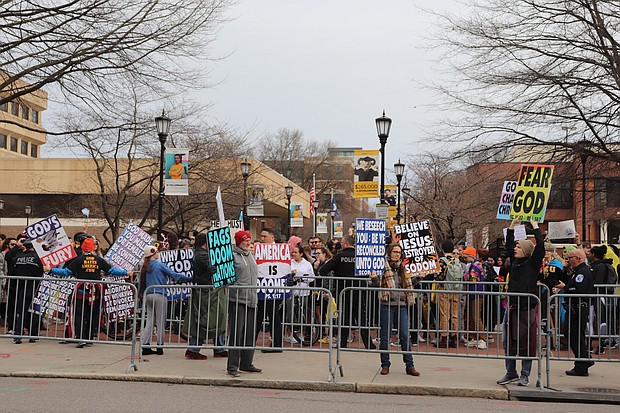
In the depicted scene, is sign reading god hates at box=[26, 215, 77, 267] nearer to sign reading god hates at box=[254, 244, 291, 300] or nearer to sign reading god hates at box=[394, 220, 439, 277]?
sign reading god hates at box=[254, 244, 291, 300]

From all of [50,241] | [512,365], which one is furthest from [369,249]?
[50,241]

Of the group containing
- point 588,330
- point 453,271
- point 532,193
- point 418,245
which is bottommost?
point 588,330

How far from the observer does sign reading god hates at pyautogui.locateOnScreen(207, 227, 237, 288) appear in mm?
10352

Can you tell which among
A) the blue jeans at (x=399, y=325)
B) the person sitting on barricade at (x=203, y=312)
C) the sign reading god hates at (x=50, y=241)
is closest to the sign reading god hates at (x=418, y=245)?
the blue jeans at (x=399, y=325)

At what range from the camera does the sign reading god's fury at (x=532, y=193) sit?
12227 mm

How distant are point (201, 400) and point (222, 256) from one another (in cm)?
227

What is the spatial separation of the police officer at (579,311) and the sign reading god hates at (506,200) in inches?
96.6

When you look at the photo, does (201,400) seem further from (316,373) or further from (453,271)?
(453,271)

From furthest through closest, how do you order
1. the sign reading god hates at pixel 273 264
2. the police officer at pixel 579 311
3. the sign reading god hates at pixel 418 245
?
the sign reading god hates at pixel 418 245 → the sign reading god hates at pixel 273 264 → the police officer at pixel 579 311

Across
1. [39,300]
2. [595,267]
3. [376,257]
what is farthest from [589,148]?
[39,300]

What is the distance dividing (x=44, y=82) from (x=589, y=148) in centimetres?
1337

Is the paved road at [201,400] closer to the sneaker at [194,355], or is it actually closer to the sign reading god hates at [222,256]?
the sign reading god hates at [222,256]

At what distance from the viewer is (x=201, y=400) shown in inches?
345

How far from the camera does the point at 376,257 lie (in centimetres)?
1090
